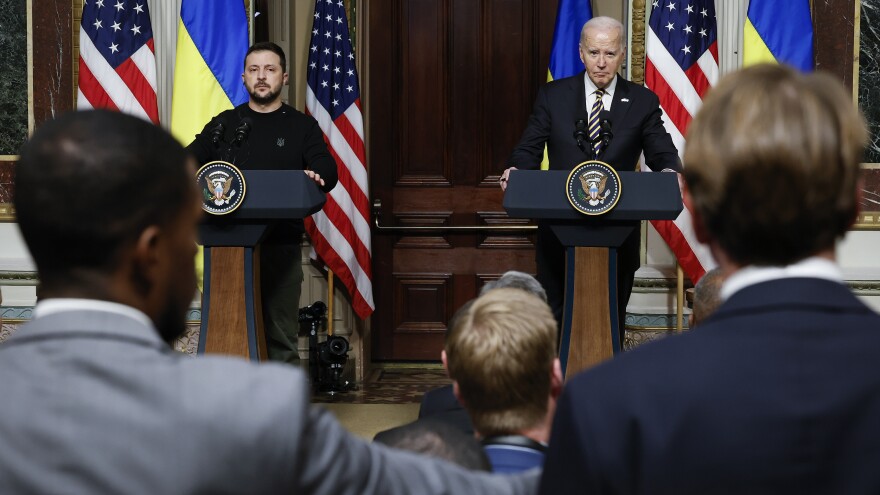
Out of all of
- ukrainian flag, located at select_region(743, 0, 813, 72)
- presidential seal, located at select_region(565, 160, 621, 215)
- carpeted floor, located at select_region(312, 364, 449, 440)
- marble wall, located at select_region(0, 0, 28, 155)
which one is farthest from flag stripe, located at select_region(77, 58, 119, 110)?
ukrainian flag, located at select_region(743, 0, 813, 72)

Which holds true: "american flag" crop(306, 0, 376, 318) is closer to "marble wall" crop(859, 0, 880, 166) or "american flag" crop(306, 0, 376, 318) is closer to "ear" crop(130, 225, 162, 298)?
"marble wall" crop(859, 0, 880, 166)

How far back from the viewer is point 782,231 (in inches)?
43.1

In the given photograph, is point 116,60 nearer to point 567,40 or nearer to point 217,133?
point 217,133

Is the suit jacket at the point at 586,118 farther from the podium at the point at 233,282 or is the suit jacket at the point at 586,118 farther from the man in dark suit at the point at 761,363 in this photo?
the man in dark suit at the point at 761,363

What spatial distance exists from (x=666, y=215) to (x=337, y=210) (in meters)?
2.87

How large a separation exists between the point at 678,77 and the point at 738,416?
5.18m

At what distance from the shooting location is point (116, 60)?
604 cm

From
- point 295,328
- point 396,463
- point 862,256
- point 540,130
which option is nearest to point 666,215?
point 540,130

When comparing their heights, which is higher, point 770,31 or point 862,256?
point 770,31

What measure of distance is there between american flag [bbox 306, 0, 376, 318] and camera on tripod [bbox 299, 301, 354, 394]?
0.94 feet

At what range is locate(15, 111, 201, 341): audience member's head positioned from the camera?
1139 mm

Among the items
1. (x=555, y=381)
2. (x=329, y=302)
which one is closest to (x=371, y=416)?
(x=329, y=302)

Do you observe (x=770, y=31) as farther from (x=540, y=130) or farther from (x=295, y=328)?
(x=295, y=328)

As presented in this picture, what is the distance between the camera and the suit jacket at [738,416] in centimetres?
104
